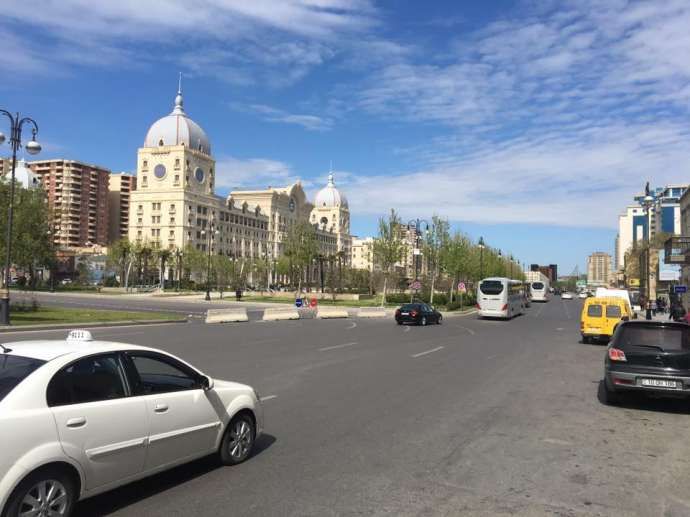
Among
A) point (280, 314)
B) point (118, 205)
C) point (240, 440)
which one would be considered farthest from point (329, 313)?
point (118, 205)

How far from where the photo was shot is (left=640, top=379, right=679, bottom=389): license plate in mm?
9531

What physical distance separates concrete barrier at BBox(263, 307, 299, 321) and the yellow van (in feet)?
60.3

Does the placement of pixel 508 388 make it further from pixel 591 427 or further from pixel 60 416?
pixel 60 416

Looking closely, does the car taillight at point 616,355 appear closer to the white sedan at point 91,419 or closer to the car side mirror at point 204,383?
the white sedan at point 91,419

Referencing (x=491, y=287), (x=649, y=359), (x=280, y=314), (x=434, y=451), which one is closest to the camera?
(x=434, y=451)

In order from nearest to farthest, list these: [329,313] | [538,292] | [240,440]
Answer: [240,440], [329,313], [538,292]

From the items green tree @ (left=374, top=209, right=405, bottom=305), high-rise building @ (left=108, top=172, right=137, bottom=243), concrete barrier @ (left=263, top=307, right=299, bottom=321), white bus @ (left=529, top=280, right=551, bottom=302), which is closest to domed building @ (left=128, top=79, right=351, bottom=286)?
high-rise building @ (left=108, top=172, right=137, bottom=243)

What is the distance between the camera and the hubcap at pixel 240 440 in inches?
250

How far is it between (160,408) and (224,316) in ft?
93.9

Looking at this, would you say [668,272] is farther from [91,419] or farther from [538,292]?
[91,419]

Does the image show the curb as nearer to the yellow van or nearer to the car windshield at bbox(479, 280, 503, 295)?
the yellow van

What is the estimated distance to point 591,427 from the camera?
8547 millimetres

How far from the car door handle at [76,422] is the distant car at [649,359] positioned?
8.46 m

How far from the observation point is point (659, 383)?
9641mm
